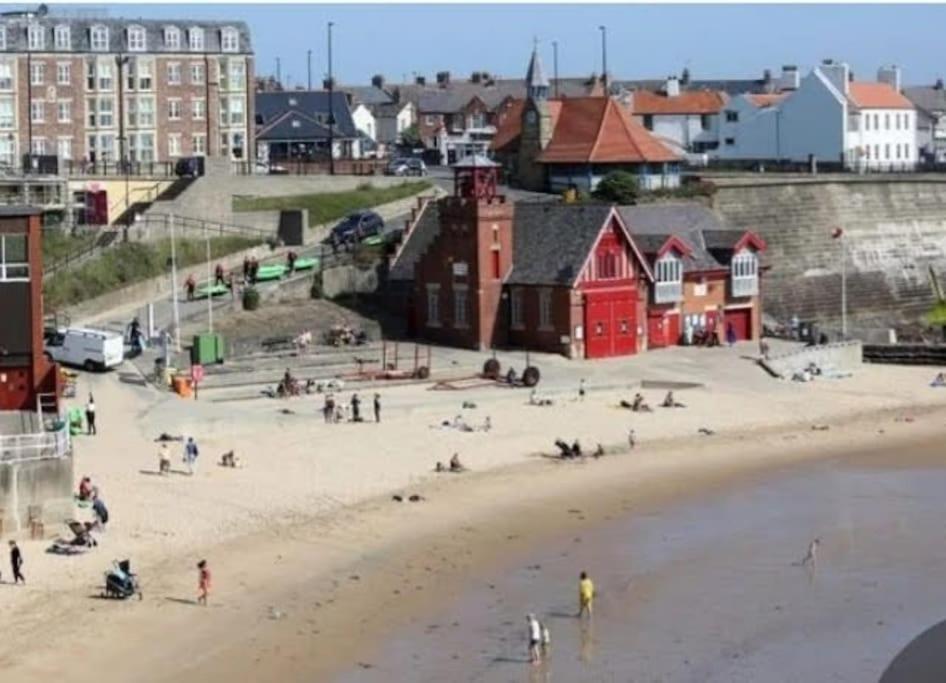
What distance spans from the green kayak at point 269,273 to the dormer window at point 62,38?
17.0 metres

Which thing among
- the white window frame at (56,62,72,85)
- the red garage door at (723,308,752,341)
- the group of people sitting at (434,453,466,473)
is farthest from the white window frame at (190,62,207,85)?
the group of people sitting at (434,453,466,473)

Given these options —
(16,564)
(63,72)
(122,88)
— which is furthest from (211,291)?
(16,564)

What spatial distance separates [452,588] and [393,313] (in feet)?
91.8

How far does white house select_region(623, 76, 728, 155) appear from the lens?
101625 millimetres

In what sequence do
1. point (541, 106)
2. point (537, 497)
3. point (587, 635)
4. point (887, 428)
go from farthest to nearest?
point (541, 106) → point (887, 428) → point (537, 497) → point (587, 635)

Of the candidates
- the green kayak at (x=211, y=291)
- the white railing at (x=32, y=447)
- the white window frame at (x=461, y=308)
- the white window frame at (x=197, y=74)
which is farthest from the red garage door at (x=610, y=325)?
the white window frame at (x=197, y=74)

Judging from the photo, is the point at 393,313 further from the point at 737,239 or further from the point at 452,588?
the point at 452,588

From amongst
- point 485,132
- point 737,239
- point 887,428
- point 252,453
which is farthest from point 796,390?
point 485,132

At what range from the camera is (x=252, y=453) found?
45.0 metres

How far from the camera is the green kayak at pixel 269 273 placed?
205 ft

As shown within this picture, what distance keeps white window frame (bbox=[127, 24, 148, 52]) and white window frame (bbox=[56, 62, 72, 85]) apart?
2.67 metres

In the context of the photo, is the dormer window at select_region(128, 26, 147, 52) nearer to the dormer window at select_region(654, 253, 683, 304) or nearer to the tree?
the tree

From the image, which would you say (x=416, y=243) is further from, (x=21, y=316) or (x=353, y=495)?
(x=353, y=495)

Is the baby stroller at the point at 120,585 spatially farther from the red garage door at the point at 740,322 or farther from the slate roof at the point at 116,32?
the slate roof at the point at 116,32
